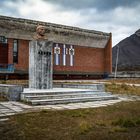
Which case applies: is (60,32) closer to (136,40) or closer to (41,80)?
(41,80)

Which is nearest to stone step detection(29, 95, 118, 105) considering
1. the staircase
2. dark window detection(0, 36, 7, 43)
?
the staircase

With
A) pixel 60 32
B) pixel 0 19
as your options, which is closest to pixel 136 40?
pixel 60 32

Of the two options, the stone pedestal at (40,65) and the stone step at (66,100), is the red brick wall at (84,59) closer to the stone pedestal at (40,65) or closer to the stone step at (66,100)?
the stone pedestal at (40,65)

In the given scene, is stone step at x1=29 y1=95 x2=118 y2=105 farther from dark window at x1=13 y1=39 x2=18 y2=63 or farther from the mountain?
A: the mountain

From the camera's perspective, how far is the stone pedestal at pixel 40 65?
47.1 feet

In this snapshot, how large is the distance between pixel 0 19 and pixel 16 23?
7.78 ft

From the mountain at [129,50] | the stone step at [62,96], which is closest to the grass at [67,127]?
the stone step at [62,96]

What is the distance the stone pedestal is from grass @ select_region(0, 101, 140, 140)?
638cm

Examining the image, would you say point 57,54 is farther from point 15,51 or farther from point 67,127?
point 67,127

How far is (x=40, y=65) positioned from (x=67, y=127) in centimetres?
828

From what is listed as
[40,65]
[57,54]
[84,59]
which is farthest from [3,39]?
[40,65]

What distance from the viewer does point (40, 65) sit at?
14375 millimetres

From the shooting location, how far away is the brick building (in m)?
36.3

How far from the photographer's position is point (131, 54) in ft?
424
